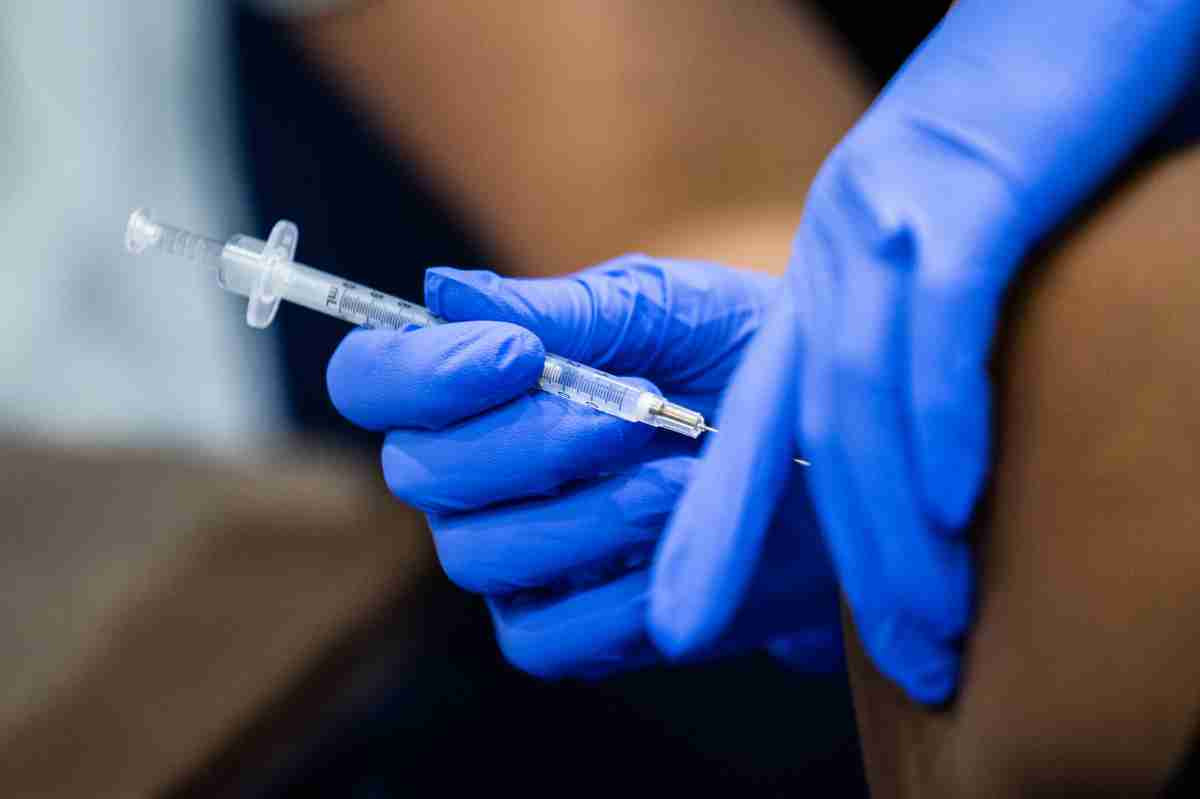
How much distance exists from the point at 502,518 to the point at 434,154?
0.63m

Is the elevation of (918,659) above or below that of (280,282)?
below

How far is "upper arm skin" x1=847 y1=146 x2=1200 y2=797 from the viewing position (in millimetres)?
405

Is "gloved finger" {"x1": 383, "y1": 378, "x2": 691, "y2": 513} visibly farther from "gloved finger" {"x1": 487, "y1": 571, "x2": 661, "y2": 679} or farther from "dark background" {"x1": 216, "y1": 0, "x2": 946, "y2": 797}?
"dark background" {"x1": 216, "y1": 0, "x2": 946, "y2": 797}

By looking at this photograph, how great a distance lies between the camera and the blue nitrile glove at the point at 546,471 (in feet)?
2.26

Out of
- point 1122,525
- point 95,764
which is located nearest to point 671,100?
point 1122,525

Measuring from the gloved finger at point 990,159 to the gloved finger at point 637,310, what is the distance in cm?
29

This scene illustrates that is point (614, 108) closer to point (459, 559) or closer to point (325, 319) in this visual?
Result: point (325, 319)

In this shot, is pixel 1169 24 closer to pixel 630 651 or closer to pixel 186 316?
pixel 630 651

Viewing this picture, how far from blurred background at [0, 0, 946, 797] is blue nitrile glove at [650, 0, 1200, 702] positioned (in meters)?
0.56

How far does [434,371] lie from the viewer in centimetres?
67

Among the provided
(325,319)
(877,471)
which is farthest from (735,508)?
(325,319)

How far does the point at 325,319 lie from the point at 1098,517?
1.11 metres

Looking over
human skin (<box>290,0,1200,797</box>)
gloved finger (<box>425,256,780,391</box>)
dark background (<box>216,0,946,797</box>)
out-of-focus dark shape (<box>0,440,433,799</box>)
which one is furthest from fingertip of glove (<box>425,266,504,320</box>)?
out-of-focus dark shape (<box>0,440,433,799</box>)

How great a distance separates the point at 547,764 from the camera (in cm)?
106
